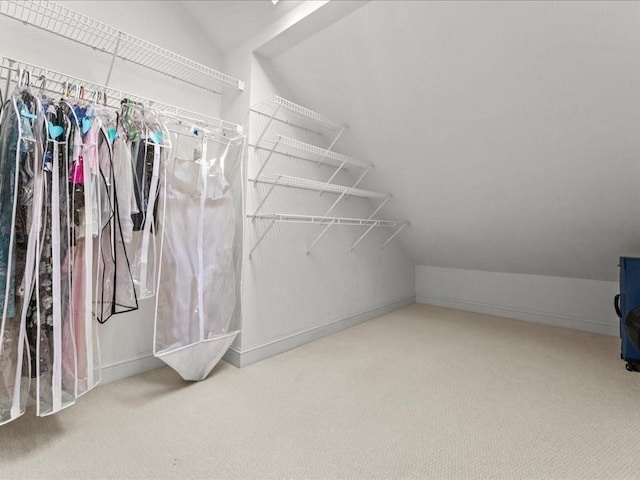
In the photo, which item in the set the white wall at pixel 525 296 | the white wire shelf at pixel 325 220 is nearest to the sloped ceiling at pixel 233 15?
the white wire shelf at pixel 325 220

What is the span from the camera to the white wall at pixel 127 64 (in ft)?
5.32

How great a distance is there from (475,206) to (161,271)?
96.8 inches

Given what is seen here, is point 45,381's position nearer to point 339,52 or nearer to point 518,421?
point 518,421

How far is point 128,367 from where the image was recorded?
1927mm

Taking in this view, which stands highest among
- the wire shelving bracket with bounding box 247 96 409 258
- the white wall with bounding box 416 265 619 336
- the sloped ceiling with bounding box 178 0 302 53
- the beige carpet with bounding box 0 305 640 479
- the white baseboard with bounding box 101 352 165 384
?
the sloped ceiling with bounding box 178 0 302 53

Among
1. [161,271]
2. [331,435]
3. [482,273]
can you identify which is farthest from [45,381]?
[482,273]

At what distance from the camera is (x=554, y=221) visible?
257 cm

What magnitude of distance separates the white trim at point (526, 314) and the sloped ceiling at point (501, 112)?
45 centimetres

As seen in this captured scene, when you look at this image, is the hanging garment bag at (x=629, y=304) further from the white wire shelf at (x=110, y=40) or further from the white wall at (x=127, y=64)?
the white wall at (x=127, y=64)

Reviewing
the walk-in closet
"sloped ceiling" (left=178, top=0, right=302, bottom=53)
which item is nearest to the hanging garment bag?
the walk-in closet

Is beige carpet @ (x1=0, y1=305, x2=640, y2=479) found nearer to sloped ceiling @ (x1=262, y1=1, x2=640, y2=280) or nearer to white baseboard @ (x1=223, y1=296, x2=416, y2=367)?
white baseboard @ (x1=223, y1=296, x2=416, y2=367)

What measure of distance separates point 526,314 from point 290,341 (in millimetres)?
2506

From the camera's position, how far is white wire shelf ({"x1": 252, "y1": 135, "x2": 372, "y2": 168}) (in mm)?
2180

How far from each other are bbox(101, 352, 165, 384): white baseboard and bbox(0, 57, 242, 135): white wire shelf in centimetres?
145
